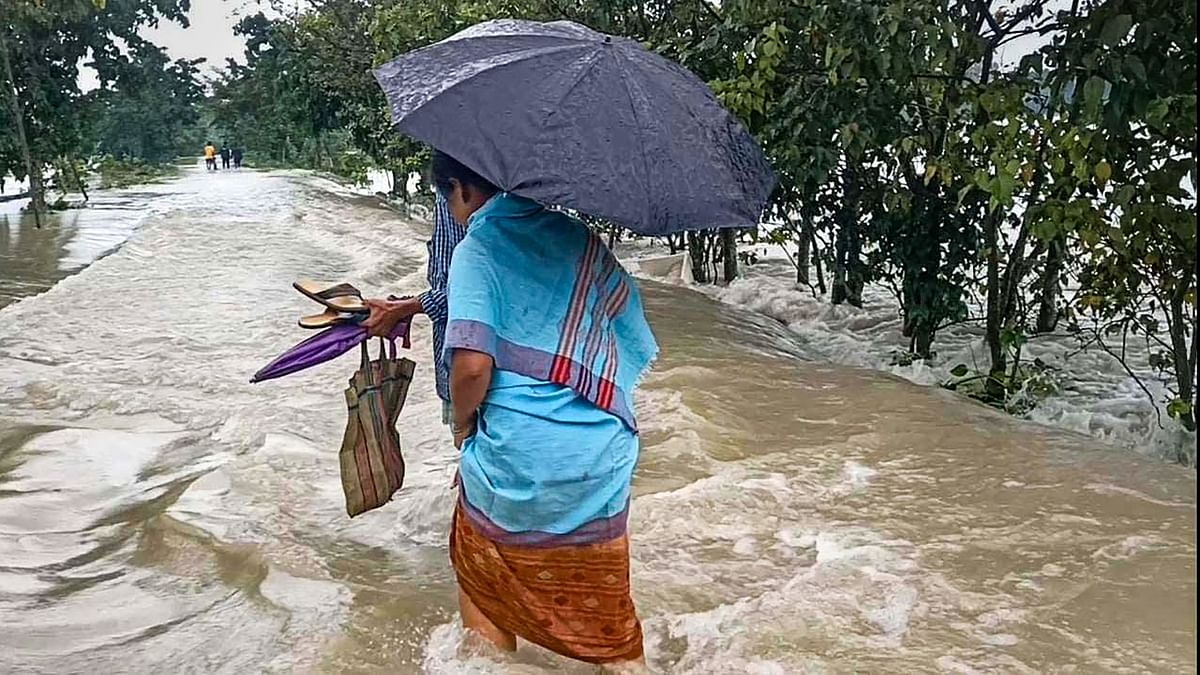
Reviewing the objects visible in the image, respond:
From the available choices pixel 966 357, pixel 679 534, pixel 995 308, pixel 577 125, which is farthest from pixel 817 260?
pixel 577 125

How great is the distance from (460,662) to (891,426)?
321cm

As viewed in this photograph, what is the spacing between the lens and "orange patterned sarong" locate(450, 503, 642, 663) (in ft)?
9.08

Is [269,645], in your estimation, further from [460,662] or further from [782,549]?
[782,549]

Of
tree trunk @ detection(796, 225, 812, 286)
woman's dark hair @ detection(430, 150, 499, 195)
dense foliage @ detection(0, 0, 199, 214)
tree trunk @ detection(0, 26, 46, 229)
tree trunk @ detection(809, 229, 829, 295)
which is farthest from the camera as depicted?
dense foliage @ detection(0, 0, 199, 214)

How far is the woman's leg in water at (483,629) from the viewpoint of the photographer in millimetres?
3074

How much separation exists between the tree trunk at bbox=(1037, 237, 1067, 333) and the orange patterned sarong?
4.71 meters

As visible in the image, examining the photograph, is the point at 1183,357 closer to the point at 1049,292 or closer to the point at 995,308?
the point at 995,308

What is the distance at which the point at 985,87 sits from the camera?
18.1 ft

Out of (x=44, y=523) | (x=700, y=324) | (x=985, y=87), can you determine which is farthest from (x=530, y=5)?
(x=44, y=523)

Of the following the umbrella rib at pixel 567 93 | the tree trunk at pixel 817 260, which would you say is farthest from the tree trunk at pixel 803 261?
the umbrella rib at pixel 567 93

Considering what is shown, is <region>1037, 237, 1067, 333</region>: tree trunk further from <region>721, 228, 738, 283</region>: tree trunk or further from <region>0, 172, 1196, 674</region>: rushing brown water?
<region>721, 228, 738, 283</region>: tree trunk

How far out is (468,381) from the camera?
2.57 metres

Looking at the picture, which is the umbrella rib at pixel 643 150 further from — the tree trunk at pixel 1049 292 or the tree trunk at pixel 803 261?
the tree trunk at pixel 803 261

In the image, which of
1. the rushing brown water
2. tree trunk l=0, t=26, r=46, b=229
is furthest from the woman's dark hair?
tree trunk l=0, t=26, r=46, b=229
